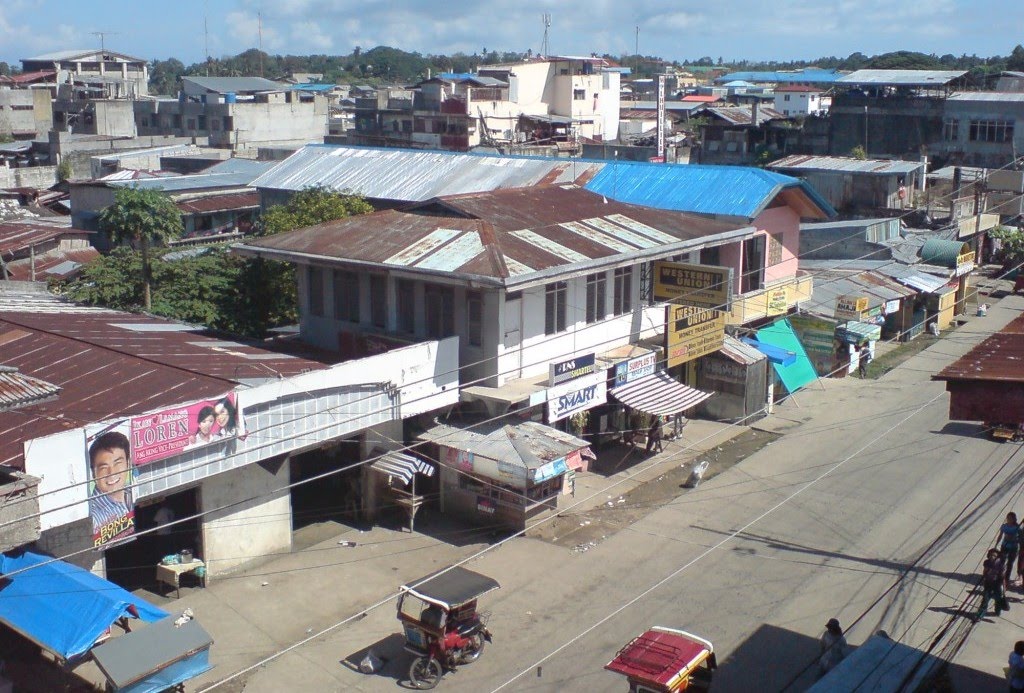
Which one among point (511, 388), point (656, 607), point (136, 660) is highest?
point (511, 388)

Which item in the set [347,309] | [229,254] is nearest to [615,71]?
[229,254]

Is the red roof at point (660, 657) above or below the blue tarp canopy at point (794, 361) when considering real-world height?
below

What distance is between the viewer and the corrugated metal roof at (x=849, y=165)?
45.3m

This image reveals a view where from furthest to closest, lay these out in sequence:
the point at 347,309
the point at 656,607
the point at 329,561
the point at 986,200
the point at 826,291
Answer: the point at 986,200, the point at 826,291, the point at 347,309, the point at 329,561, the point at 656,607

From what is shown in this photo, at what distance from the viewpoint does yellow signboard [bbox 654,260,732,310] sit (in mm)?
21719

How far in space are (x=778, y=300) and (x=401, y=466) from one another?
40.9ft

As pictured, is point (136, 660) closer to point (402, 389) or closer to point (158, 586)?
point (158, 586)

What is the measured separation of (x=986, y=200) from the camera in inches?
1747

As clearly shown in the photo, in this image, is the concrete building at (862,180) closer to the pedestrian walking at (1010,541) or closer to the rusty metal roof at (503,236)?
the rusty metal roof at (503,236)

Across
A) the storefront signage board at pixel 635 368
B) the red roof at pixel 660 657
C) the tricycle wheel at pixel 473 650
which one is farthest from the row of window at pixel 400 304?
the red roof at pixel 660 657

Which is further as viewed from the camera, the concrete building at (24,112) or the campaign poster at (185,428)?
the concrete building at (24,112)

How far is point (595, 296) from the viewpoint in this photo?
2106 cm

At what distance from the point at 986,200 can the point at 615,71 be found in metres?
38.7

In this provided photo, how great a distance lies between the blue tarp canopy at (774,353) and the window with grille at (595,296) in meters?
5.44
